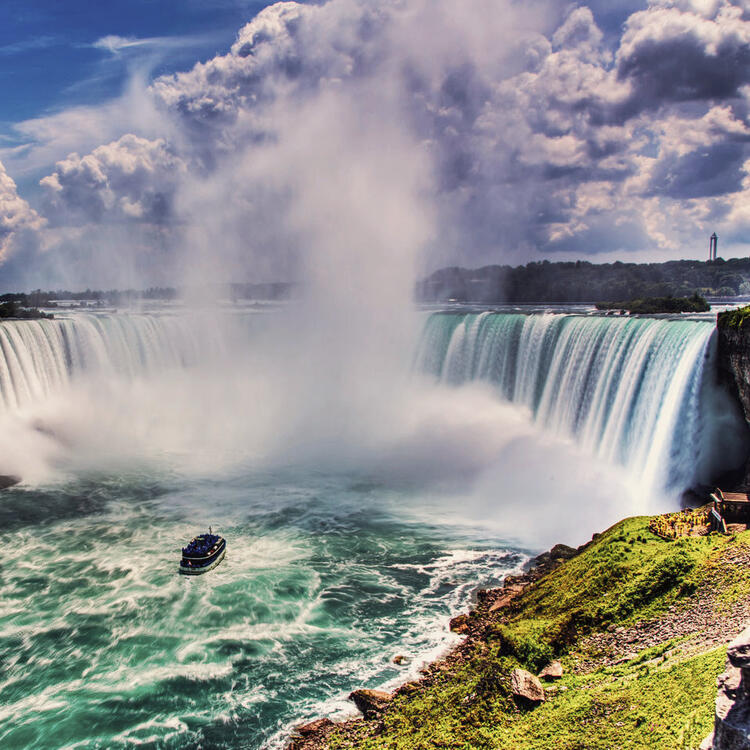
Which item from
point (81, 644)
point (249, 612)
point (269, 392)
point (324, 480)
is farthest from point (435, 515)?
point (269, 392)

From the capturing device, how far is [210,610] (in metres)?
14.9

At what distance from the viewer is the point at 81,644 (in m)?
13.6

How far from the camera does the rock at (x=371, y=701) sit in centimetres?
1049

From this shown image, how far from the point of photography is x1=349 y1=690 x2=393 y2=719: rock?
1049cm

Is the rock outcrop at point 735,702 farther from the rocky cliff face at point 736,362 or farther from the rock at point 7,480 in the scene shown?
the rock at point 7,480

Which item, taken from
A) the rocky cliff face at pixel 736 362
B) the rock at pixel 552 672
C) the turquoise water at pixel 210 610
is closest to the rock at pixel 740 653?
the rock at pixel 552 672

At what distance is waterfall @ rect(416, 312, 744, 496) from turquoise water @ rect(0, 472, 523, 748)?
6.67 meters

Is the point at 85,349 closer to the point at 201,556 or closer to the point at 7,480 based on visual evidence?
the point at 7,480

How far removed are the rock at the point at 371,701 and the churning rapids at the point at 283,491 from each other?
1.34 ft

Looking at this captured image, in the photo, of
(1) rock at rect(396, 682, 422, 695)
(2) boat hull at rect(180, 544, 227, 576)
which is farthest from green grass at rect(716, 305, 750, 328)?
(2) boat hull at rect(180, 544, 227, 576)

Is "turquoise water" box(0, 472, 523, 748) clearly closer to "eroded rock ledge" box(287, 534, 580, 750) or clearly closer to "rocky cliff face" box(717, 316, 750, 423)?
"eroded rock ledge" box(287, 534, 580, 750)

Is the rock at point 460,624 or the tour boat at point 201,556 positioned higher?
the tour boat at point 201,556

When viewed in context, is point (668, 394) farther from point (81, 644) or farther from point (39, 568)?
point (39, 568)

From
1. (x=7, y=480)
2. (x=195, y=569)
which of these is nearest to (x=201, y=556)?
(x=195, y=569)
